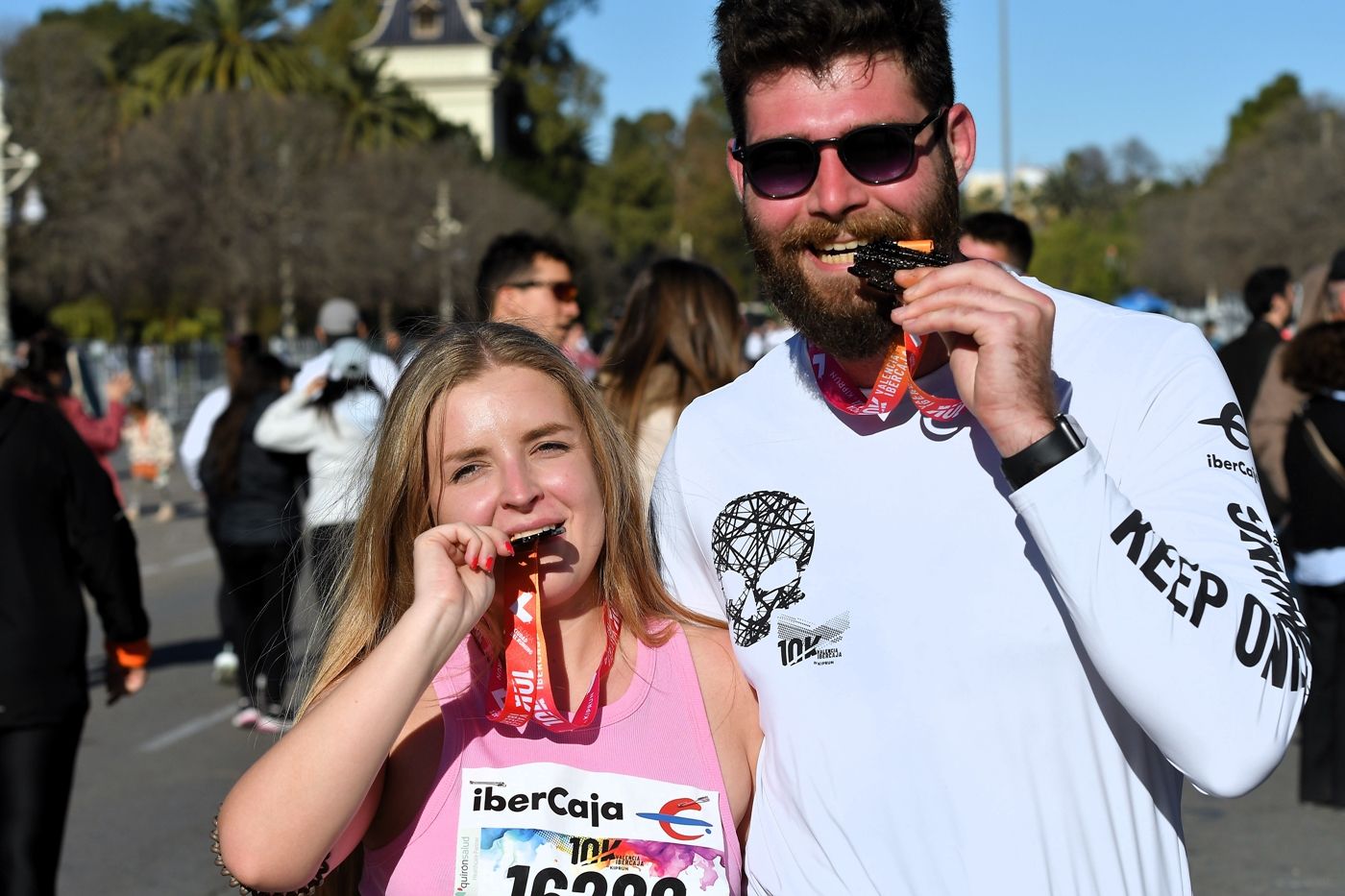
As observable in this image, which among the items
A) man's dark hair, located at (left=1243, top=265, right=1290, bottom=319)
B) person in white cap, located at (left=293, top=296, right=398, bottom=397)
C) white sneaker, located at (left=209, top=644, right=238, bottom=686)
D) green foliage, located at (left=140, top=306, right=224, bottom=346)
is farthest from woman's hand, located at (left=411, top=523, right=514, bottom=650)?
green foliage, located at (left=140, top=306, right=224, bottom=346)

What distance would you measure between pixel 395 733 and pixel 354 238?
4403cm

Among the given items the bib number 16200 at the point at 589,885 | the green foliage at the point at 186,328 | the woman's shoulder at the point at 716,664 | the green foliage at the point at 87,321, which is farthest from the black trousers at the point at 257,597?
the green foliage at the point at 87,321

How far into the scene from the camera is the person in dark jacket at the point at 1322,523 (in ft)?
21.0

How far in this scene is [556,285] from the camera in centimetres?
624

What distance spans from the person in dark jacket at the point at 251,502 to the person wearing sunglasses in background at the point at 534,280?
2.36 metres

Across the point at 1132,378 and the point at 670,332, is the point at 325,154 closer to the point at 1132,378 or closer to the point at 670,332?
the point at 670,332

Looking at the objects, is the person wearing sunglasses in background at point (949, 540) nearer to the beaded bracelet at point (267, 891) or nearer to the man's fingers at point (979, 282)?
the man's fingers at point (979, 282)

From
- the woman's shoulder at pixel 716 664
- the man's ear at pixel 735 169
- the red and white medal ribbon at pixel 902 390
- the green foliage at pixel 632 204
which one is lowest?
the woman's shoulder at pixel 716 664

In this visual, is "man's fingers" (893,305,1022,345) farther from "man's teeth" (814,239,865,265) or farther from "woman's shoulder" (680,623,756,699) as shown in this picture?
"woman's shoulder" (680,623,756,699)

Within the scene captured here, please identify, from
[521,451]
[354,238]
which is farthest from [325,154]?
[521,451]

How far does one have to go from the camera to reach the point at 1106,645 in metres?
1.76

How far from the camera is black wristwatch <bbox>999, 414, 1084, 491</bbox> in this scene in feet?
5.89

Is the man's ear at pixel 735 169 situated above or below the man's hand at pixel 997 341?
above

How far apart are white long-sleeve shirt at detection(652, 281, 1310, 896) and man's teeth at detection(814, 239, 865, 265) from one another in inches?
8.2
